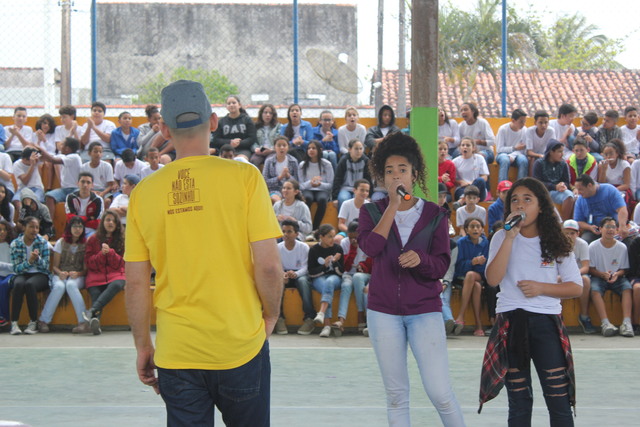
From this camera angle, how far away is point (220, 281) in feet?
10.2

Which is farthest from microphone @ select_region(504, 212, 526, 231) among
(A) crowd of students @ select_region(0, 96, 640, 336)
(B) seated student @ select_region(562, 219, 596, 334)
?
(B) seated student @ select_region(562, 219, 596, 334)

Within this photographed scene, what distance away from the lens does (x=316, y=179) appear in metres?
13.1

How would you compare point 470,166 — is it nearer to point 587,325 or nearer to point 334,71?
point 587,325

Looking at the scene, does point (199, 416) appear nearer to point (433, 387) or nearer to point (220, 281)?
point (220, 281)

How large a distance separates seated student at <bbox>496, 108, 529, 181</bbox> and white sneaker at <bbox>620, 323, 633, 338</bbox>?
3.75 meters

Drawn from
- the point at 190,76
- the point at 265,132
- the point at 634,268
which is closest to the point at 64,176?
the point at 265,132

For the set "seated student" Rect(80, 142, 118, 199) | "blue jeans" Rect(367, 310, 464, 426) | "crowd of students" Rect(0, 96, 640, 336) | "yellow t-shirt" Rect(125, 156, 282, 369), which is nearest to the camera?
"yellow t-shirt" Rect(125, 156, 282, 369)

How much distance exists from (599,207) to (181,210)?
397 inches

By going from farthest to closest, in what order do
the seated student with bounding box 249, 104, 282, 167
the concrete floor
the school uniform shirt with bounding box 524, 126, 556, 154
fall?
1. the school uniform shirt with bounding box 524, 126, 556, 154
2. the seated student with bounding box 249, 104, 282, 167
3. the concrete floor

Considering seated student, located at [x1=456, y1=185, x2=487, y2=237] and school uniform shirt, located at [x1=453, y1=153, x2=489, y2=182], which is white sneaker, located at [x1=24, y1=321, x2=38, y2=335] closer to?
seated student, located at [x1=456, y1=185, x2=487, y2=237]

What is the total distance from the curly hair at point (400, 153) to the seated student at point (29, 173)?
31.1 ft

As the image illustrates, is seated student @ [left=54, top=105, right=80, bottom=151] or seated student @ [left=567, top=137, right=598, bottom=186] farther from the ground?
seated student @ [left=54, top=105, right=80, bottom=151]

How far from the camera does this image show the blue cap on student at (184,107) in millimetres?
3191

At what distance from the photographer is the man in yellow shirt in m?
3.09
